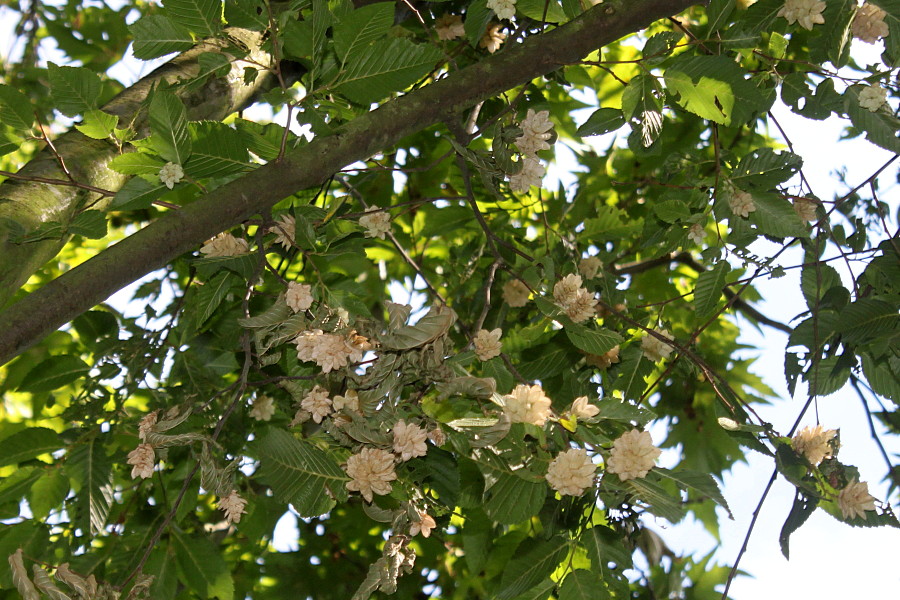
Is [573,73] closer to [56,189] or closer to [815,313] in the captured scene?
[815,313]

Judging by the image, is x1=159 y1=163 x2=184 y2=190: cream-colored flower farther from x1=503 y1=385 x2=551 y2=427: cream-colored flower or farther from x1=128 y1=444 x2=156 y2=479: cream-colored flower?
x1=503 y1=385 x2=551 y2=427: cream-colored flower

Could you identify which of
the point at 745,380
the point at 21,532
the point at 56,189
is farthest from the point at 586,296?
the point at 745,380

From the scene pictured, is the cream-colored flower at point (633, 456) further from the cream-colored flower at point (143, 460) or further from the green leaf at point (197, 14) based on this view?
the green leaf at point (197, 14)

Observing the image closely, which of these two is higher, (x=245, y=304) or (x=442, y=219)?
(x=442, y=219)

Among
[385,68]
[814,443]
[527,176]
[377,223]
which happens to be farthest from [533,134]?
[814,443]

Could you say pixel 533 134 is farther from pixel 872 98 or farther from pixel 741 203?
pixel 872 98

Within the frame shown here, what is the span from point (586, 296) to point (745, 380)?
134 centimetres

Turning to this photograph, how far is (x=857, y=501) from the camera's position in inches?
37.6

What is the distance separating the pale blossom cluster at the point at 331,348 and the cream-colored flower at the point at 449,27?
0.94 m

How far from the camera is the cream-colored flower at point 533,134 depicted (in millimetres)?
1025

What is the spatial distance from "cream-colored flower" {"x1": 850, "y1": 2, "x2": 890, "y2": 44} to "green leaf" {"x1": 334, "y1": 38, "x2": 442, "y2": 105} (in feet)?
2.04

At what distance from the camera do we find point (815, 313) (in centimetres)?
112

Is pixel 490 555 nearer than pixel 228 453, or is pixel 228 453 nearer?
pixel 228 453

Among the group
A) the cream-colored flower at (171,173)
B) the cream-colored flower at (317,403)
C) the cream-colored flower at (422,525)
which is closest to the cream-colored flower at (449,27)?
the cream-colored flower at (171,173)
